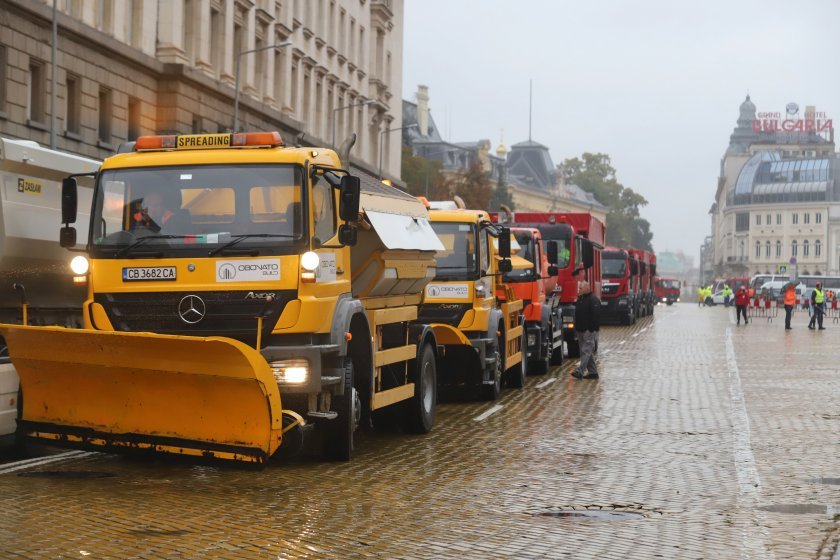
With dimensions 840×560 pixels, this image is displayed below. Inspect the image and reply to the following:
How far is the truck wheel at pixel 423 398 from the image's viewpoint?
14461 mm

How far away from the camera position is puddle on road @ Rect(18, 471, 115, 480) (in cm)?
1097

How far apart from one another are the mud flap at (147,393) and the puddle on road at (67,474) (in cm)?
26

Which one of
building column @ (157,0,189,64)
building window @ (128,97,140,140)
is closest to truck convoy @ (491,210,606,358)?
building window @ (128,97,140,140)

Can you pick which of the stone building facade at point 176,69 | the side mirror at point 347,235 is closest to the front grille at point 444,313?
the side mirror at point 347,235

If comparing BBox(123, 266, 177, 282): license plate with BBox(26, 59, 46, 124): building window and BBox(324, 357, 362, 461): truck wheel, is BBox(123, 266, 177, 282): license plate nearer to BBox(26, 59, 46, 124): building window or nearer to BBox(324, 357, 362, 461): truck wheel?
BBox(324, 357, 362, 461): truck wheel

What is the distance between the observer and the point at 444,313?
18078 millimetres

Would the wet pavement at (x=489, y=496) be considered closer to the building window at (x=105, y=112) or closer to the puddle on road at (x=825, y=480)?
the puddle on road at (x=825, y=480)

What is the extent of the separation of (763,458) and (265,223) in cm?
510

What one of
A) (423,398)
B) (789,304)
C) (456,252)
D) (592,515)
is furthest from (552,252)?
(789,304)

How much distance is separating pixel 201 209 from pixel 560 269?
64.6 feet

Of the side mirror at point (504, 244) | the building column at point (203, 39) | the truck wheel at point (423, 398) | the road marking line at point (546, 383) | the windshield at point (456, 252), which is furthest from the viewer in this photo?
the building column at point (203, 39)

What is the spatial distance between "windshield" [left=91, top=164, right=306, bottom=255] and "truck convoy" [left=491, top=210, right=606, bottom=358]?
1179 centimetres

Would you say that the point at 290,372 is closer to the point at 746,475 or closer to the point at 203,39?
the point at 746,475

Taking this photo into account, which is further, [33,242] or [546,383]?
[546,383]
